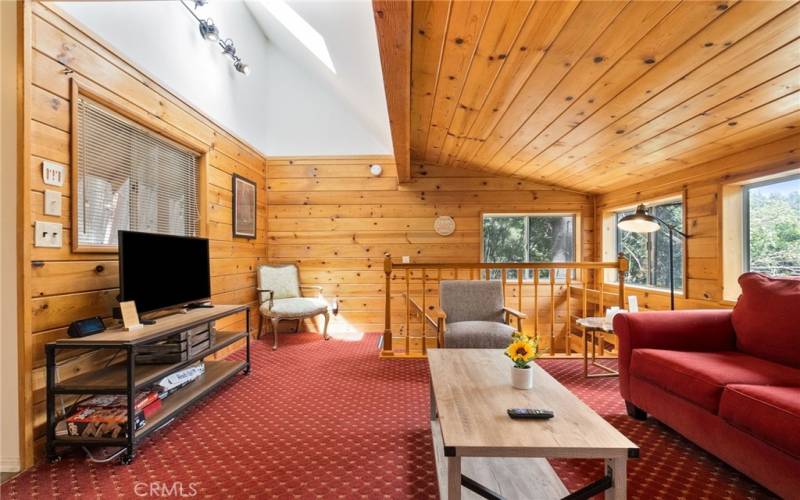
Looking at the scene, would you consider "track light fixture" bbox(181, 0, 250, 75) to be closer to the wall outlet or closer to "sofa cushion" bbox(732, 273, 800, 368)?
the wall outlet

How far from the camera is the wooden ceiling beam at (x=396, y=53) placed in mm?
1398

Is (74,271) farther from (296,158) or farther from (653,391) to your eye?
(653,391)

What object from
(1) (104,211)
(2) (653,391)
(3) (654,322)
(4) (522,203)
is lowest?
(2) (653,391)

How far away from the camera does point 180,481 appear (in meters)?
1.65

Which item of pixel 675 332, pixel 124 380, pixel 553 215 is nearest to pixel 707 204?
pixel 675 332

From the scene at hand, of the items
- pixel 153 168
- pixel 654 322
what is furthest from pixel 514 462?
pixel 153 168

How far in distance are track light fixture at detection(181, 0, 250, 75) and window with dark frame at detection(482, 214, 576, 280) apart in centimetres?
359

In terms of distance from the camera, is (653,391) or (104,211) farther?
Answer: (104,211)

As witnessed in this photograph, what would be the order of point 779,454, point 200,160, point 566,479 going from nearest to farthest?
1. point 779,454
2. point 566,479
3. point 200,160

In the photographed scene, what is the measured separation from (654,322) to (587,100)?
4.92 ft

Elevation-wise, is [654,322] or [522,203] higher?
[522,203]

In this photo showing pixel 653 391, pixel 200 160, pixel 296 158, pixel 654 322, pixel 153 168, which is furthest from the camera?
pixel 296 158

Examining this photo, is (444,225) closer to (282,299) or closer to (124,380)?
(282,299)

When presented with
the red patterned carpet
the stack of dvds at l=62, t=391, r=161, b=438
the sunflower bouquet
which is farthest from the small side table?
the stack of dvds at l=62, t=391, r=161, b=438
